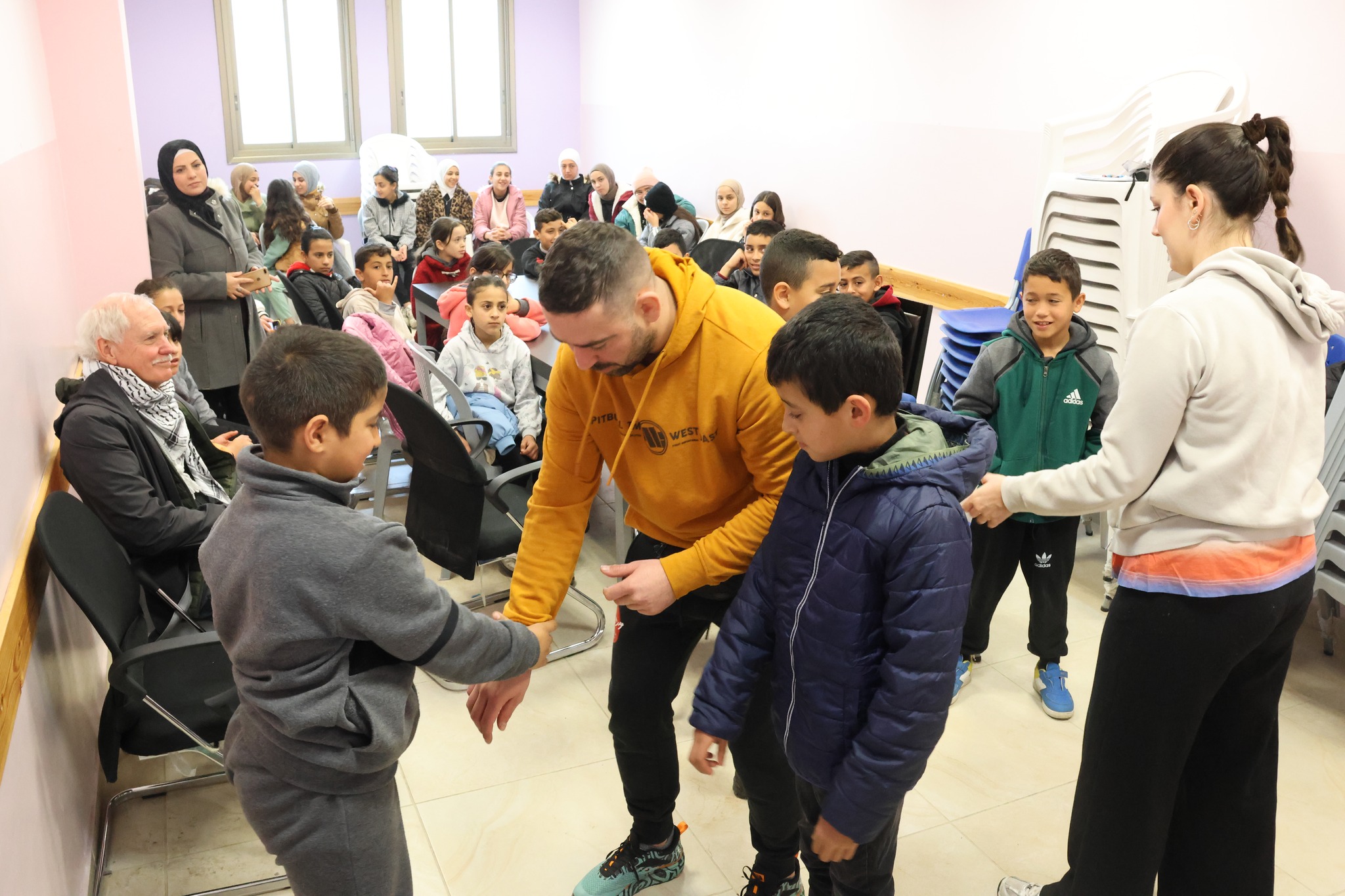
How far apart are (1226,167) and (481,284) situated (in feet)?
8.94

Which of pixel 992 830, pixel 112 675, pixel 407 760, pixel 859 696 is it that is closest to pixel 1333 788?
pixel 992 830

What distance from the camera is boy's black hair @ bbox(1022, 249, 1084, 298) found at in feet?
9.04

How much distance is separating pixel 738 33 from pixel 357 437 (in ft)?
22.9

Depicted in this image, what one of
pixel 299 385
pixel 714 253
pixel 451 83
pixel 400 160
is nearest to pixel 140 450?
Result: pixel 299 385

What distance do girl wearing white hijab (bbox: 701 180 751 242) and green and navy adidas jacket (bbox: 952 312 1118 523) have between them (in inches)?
166

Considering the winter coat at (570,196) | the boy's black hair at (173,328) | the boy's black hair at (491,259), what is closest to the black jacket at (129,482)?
the boy's black hair at (173,328)

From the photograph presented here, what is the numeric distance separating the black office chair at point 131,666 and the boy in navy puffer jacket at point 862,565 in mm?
1269

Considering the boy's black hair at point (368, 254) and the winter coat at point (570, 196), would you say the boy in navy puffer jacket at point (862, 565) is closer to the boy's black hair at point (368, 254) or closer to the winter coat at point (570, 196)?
the boy's black hair at point (368, 254)

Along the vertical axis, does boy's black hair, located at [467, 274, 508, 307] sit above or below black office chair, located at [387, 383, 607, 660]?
above

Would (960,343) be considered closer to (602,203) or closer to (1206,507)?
(1206,507)

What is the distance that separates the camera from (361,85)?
9664 millimetres

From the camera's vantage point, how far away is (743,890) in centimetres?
210

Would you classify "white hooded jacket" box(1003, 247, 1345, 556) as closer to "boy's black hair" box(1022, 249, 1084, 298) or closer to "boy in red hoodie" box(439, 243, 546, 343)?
"boy's black hair" box(1022, 249, 1084, 298)

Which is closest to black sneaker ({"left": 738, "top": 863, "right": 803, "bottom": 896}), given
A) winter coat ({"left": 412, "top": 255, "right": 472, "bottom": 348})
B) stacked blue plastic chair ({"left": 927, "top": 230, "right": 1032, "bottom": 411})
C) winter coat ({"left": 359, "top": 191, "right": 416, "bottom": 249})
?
stacked blue plastic chair ({"left": 927, "top": 230, "right": 1032, "bottom": 411})
